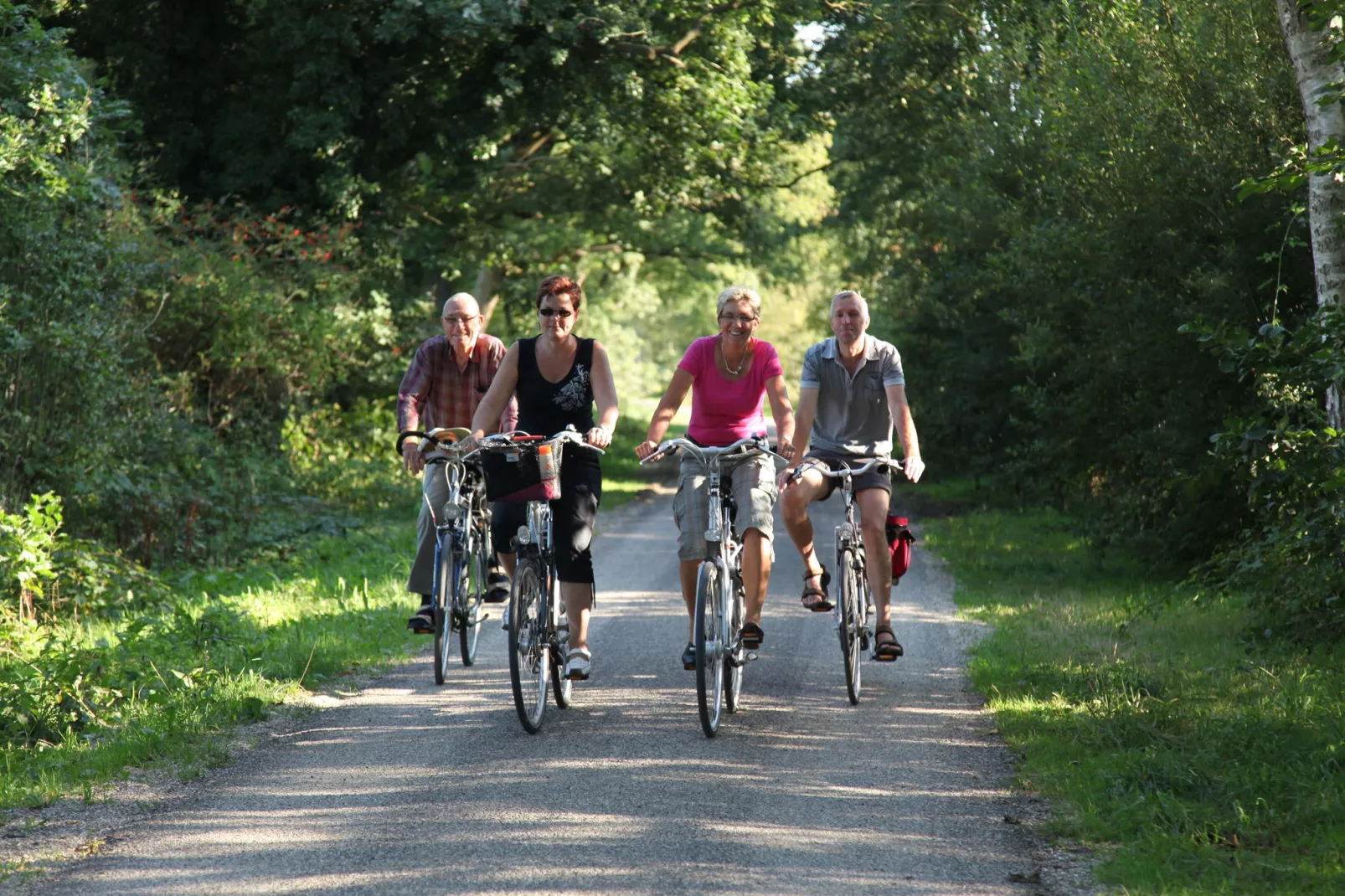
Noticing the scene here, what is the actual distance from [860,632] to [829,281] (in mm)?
49866

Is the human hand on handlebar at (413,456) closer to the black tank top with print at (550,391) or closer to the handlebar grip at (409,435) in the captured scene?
the handlebar grip at (409,435)

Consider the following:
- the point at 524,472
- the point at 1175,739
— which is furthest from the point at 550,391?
the point at 1175,739

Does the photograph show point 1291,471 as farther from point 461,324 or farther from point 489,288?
point 489,288

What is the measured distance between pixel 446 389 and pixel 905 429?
2949 mm

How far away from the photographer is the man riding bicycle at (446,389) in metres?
8.54

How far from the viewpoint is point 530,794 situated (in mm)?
5648

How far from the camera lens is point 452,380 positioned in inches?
346

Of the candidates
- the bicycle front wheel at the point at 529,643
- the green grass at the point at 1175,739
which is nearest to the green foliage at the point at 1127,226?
the green grass at the point at 1175,739

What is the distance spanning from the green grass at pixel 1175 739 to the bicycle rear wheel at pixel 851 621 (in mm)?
757

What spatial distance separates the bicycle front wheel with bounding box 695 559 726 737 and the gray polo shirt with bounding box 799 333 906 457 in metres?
1.48

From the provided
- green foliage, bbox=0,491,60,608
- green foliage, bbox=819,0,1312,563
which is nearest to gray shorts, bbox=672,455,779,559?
green foliage, bbox=819,0,1312,563

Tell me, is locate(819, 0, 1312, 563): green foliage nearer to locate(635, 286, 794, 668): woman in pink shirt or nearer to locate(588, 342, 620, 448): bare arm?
locate(635, 286, 794, 668): woman in pink shirt

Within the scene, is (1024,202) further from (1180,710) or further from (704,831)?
(704,831)

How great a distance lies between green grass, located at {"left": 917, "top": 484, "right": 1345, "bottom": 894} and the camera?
4.75 meters
